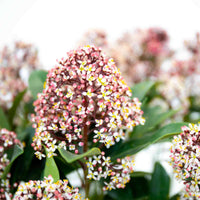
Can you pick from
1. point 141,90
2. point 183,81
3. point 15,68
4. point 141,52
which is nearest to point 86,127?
point 141,90

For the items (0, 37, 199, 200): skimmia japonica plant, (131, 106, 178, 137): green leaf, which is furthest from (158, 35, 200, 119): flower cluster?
(0, 37, 199, 200): skimmia japonica plant

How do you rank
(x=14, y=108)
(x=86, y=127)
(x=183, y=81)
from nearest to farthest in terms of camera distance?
(x=86, y=127) < (x=14, y=108) < (x=183, y=81)

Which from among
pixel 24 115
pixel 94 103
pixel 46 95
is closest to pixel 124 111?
pixel 94 103

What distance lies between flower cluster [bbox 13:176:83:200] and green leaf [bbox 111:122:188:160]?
0.19m

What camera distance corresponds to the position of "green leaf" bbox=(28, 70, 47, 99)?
0.78m

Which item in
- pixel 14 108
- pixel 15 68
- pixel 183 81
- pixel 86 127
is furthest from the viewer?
pixel 183 81

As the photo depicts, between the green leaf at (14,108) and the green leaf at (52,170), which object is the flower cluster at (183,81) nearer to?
the green leaf at (14,108)

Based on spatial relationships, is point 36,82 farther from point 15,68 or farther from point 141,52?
point 141,52

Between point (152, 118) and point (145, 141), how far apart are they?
0.40ft

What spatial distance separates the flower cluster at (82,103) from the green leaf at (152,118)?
0.16 m

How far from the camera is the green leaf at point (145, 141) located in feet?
2.05

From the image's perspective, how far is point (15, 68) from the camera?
3.94 ft

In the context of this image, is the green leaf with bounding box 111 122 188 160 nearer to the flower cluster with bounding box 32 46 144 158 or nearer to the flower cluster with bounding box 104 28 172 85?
the flower cluster with bounding box 32 46 144 158

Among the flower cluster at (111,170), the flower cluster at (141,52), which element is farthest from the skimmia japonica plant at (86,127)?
the flower cluster at (141,52)
